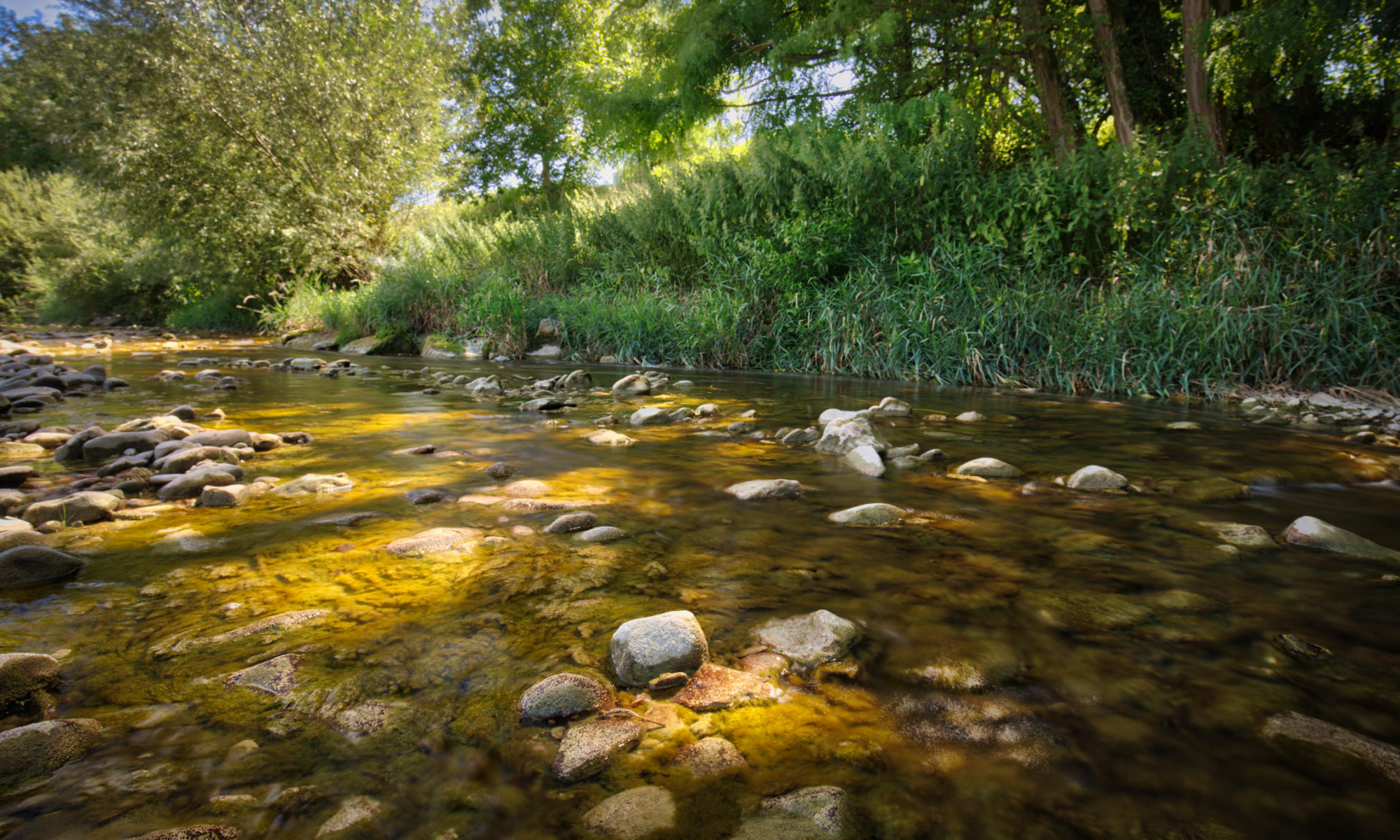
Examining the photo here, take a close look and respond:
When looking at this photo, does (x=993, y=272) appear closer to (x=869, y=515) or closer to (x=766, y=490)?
(x=766, y=490)

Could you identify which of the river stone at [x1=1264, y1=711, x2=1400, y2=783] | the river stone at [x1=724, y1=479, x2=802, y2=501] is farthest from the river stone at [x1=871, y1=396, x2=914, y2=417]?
the river stone at [x1=1264, y1=711, x2=1400, y2=783]

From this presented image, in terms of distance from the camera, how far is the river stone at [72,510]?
2.04 m

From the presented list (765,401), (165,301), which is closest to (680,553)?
(765,401)

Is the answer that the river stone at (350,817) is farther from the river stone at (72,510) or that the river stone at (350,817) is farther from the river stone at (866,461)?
Result: the river stone at (866,461)

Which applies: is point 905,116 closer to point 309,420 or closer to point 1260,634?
point 309,420

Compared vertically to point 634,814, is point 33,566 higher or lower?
higher

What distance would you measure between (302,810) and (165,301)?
81.2 ft

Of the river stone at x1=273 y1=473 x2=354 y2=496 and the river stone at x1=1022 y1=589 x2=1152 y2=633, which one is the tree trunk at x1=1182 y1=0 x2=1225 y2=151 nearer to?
the river stone at x1=1022 y1=589 x2=1152 y2=633

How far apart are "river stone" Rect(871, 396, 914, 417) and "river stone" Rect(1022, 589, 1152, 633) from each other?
9.27 ft

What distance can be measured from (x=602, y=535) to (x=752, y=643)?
2.50ft

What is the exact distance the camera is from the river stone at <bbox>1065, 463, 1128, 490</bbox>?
254 cm

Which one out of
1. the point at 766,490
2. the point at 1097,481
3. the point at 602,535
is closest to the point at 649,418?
the point at 766,490

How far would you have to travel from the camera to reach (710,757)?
3.33ft

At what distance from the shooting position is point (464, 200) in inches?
924
